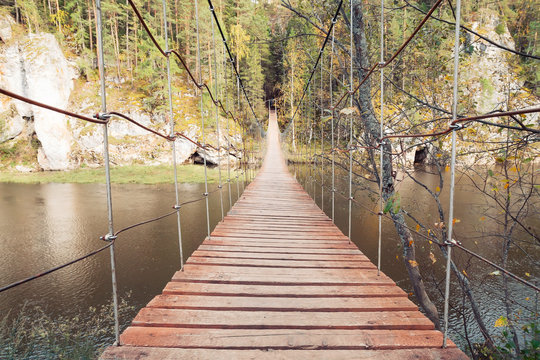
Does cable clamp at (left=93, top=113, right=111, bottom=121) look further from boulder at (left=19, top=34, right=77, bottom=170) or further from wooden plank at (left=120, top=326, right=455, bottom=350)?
boulder at (left=19, top=34, right=77, bottom=170)

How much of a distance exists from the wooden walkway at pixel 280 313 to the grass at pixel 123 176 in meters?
10.7

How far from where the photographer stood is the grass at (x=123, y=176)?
1214cm

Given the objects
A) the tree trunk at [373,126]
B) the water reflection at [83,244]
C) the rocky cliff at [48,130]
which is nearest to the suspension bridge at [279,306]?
the tree trunk at [373,126]

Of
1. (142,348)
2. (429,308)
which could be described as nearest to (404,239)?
(429,308)

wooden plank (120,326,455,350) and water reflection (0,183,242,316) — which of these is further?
water reflection (0,183,242,316)

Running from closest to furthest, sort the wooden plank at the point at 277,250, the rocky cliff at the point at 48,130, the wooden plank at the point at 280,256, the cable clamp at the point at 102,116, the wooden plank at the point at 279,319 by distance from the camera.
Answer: the cable clamp at the point at 102,116 < the wooden plank at the point at 279,319 < the wooden plank at the point at 280,256 < the wooden plank at the point at 277,250 < the rocky cliff at the point at 48,130

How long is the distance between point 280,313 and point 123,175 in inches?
550

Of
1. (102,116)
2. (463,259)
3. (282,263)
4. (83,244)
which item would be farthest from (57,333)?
(463,259)

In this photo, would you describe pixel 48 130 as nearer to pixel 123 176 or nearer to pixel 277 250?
pixel 123 176

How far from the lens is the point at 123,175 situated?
12906 millimetres

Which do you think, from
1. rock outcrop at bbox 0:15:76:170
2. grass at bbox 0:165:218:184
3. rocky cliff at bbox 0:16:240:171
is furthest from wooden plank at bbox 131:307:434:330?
rock outcrop at bbox 0:15:76:170

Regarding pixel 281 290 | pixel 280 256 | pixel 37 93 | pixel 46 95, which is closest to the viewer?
pixel 281 290

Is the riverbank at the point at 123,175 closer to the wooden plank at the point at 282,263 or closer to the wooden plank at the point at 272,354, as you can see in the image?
the wooden plank at the point at 282,263

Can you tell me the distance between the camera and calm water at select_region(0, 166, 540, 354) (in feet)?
13.2
